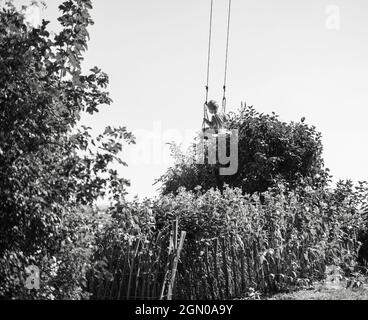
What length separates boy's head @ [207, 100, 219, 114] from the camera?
1356 cm

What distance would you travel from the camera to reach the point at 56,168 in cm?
418

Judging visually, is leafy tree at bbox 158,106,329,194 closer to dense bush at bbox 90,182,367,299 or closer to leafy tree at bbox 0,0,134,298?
dense bush at bbox 90,182,367,299

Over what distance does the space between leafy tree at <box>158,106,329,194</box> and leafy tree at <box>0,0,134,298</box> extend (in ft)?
29.2

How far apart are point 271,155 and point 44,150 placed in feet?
33.0

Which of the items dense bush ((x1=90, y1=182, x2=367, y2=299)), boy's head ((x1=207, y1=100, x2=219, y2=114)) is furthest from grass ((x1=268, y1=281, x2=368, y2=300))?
boy's head ((x1=207, y1=100, x2=219, y2=114))

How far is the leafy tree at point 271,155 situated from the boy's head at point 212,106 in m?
0.86

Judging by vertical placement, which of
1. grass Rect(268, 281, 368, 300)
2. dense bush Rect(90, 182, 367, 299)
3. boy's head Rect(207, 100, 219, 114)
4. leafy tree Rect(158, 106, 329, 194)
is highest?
boy's head Rect(207, 100, 219, 114)

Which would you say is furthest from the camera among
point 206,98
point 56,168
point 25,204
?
point 206,98

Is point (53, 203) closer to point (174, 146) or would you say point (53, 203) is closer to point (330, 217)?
point (330, 217)

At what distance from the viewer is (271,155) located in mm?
13391

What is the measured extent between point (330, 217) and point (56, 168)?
639cm

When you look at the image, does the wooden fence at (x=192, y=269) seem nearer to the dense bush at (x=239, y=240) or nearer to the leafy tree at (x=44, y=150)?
the dense bush at (x=239, y=240)

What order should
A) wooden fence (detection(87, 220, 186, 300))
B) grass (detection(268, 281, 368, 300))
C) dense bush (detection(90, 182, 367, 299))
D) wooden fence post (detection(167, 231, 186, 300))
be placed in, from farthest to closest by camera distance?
dense bush (detection(90, 182, 367, 299)), grass (detection(268, 281, 368, 300)), wooden fence (detection(87, 220, 186, 300)), wooden fence post (detection(167, 231, 186, 300))

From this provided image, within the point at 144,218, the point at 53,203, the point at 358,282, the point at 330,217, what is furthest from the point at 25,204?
the point at 330,217
